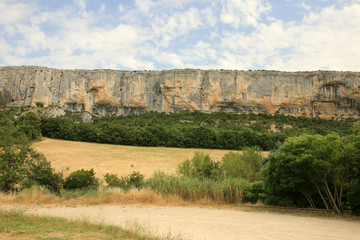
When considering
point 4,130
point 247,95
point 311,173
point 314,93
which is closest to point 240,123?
point 247,95

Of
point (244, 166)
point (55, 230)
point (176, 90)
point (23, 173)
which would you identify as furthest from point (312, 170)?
point (176, 90)

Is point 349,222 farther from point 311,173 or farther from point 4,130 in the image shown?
point 4,130

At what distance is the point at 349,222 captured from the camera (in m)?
8.45

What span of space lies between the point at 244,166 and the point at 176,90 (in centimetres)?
4979

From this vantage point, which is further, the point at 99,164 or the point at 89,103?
the point at 89,103

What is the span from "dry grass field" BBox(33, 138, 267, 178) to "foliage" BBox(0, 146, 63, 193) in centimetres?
1071

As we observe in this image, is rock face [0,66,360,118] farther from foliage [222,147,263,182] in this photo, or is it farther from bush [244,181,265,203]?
bush [244,181,265,203]

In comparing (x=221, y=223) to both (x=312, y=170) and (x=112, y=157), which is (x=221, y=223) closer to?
(x=312, y=170)

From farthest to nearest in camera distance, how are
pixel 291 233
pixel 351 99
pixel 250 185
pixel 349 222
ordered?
pixel 351 99 < pixel 250 185 < pixel 349 222 < pixel 291 233

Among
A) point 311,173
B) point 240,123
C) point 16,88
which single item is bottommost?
point 311,173

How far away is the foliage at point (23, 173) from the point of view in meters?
12.3

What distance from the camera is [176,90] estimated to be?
219 ft

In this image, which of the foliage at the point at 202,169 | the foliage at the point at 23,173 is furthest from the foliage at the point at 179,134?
the foliage at the point at 23,173

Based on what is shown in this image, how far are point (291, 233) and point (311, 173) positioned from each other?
334cm
